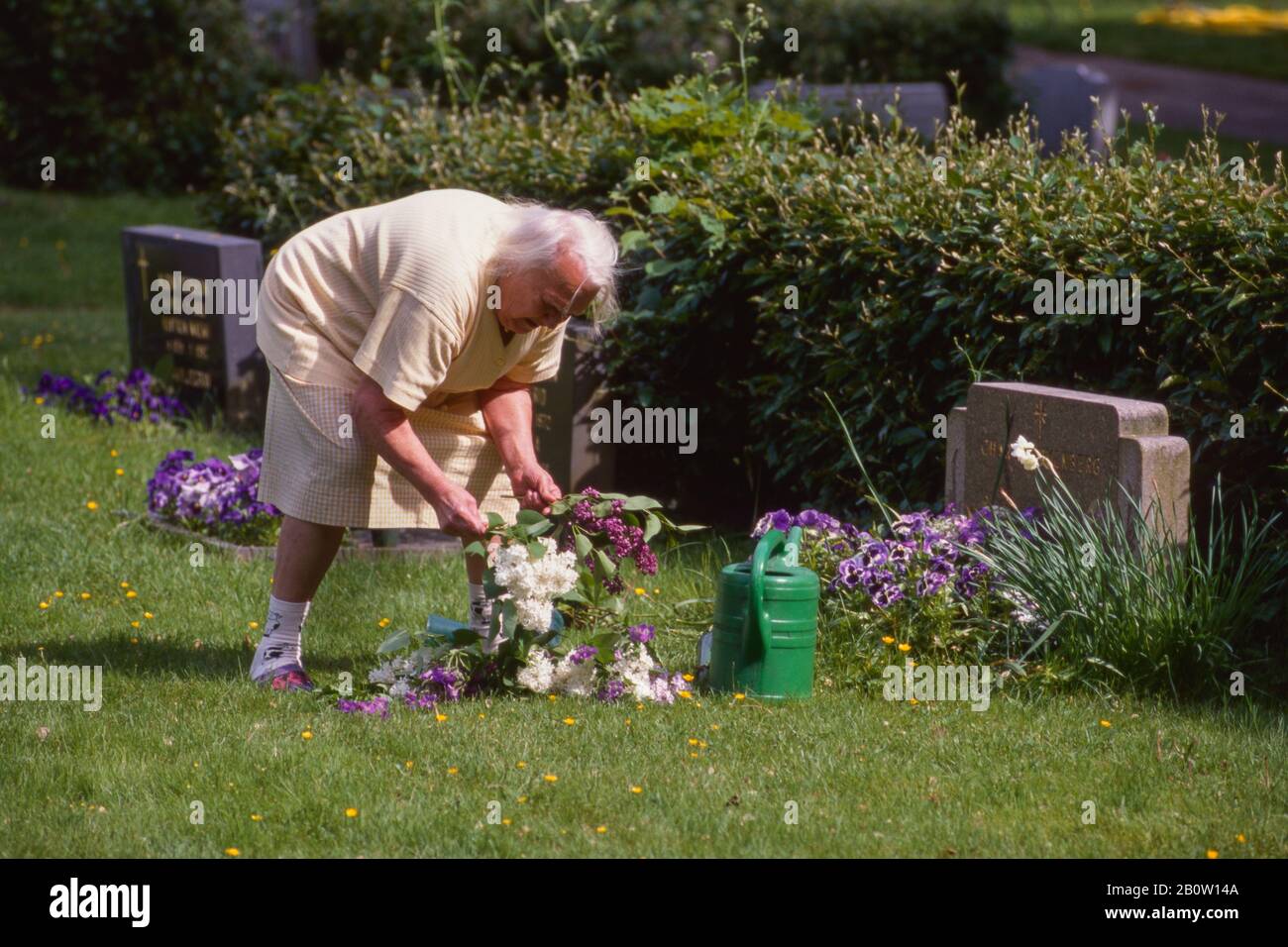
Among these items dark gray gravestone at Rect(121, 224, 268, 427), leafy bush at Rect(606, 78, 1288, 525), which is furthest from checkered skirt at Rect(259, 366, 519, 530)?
dark gray gravestone at Rect(121, 224, 268, 427)

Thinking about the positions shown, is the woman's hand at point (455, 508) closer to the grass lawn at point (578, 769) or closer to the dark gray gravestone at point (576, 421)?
the grass lawn at point (578, 769)

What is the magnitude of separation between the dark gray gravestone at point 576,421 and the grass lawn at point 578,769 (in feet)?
4.25

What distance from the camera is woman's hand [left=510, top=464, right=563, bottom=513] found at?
4.48 m

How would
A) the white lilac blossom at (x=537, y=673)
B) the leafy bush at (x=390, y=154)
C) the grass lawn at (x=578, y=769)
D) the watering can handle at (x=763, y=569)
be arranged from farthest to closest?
1. the leafy bush at (x=390, y=154)
2. the white lilac blossom at (x=537, y=673)
3. the watering can handle at (x=763, y=569)
4. the grass lawn at (x=578, y=769)

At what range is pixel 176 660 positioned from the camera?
4.80 m

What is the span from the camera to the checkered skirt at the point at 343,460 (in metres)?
4.34

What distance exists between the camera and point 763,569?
168 inches

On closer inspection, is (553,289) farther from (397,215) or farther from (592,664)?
(592,664)

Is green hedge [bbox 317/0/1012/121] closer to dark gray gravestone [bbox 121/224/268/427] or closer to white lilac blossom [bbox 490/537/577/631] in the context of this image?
dark gray gravestone [bbox 121/224/268/427]
